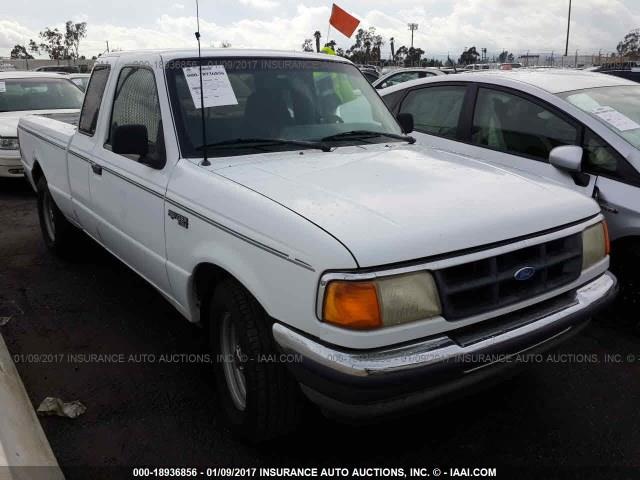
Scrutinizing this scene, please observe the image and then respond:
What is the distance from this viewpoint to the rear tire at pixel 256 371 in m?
2.41

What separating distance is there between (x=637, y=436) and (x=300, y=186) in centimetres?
212

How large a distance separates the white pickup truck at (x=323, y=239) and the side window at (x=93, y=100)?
337 mm

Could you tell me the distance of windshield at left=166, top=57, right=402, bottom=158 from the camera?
3.15m

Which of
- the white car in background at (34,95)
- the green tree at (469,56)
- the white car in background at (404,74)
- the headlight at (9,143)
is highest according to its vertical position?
the green tree at (469,56)

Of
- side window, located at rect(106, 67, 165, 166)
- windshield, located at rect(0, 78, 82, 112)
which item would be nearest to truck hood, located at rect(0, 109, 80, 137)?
windshield, located at rect(0, 78, 82, 112)

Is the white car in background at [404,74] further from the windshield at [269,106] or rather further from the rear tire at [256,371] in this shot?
the rear tire at [256,371]

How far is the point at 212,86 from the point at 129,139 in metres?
0.57

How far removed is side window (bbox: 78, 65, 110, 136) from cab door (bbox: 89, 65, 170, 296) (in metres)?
0.25

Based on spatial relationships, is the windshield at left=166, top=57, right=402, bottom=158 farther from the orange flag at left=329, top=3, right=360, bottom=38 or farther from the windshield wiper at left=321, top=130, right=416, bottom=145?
the orange flag at left=329, top=3, right=360, bottom=38

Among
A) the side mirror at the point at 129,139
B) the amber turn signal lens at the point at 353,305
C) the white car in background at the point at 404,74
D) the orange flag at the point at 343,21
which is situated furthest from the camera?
the white car in background at the point at 404,74

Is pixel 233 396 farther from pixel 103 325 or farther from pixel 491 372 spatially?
pixel 103 325

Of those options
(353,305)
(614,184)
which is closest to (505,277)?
(353,305)

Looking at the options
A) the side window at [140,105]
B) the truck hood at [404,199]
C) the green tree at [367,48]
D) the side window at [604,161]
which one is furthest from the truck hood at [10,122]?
the green tree at [367,48]

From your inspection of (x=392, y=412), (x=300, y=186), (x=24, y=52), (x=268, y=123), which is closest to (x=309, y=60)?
(x=268, y=123)
